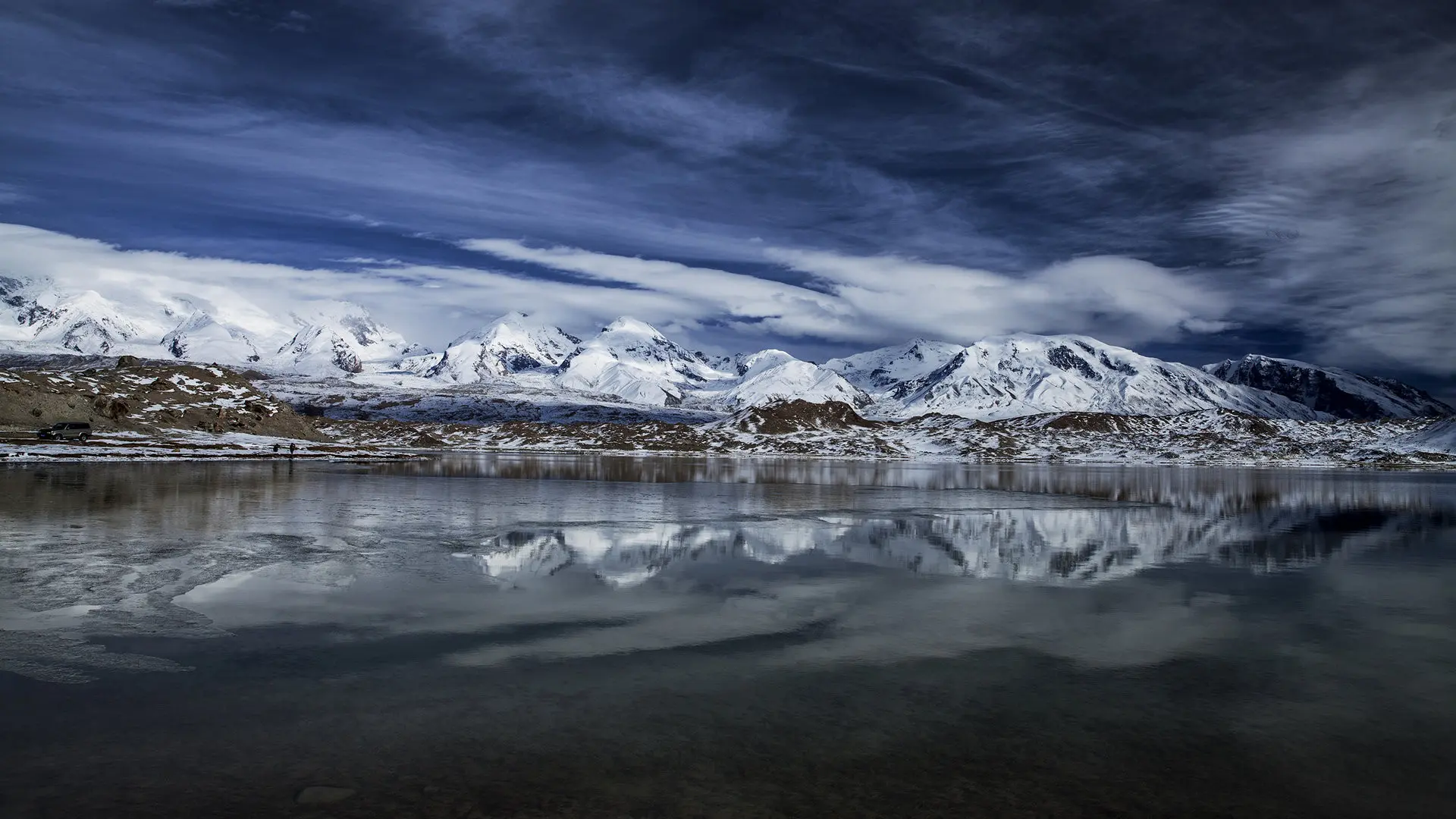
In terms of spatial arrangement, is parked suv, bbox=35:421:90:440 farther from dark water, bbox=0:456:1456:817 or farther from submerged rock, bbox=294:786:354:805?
submerged rock, bbox=294:786:354:805

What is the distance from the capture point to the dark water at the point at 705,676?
380 inches

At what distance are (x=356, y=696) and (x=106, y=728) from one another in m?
2.92

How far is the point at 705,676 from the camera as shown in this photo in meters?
14.1

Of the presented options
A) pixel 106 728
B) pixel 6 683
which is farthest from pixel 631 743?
pixel 6 683

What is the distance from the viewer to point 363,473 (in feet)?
255

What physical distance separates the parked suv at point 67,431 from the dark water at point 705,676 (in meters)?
84.0

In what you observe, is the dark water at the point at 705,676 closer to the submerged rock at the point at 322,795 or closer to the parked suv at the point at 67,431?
the submerged rock at the point at 322,795

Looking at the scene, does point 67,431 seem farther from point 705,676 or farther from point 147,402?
point 705,676

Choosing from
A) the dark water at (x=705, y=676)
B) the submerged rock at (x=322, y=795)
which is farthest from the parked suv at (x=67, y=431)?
the submerged rock at (x=322, y=795)

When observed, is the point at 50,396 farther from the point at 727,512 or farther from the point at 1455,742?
the point at 1455,742

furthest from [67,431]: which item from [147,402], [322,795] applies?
[322,795]

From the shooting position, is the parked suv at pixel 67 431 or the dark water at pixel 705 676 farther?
the parked suv at pixel 67 431

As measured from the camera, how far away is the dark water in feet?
31.7

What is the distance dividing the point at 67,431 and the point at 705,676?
11762 cm
